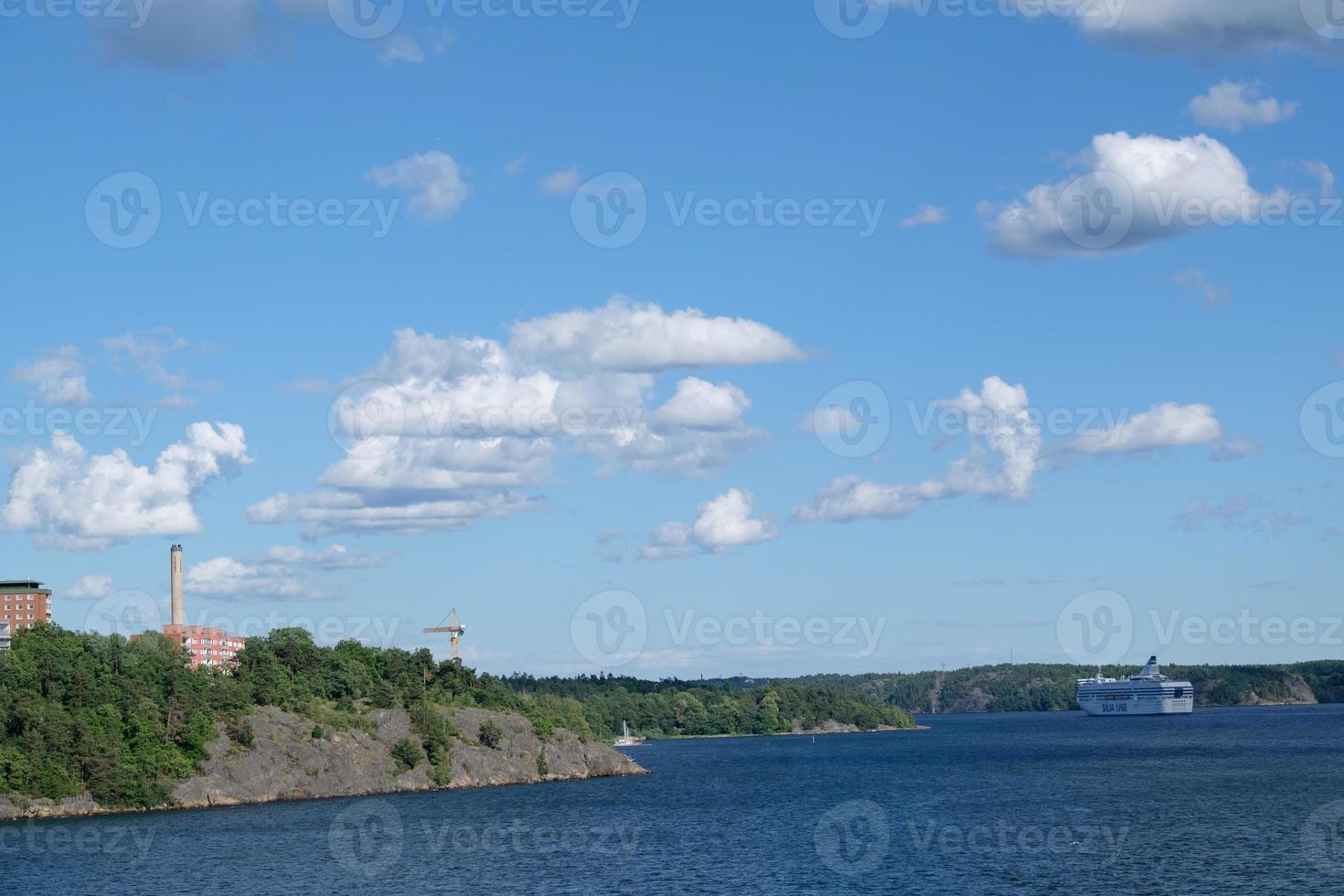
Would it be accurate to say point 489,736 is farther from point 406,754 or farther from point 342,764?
point 342,764

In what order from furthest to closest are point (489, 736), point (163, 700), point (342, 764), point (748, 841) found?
point (489, 736), point (342, 764), point (163, 700), point (748, 841)

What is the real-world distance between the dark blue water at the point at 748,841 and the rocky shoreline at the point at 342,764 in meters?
4.68

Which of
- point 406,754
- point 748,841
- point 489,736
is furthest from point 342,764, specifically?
point 748,841

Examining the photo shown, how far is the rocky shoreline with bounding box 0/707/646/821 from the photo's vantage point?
136 m

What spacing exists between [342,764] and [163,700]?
20.1m

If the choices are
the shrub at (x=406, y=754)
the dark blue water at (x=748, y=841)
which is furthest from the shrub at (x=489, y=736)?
the shrub at (x=406, y=754)

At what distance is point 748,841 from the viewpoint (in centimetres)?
10550

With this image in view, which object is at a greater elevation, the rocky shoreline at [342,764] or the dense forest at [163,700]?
the dense forest at [163,700]

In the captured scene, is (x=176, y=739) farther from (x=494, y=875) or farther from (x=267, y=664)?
(x=494, y=875)

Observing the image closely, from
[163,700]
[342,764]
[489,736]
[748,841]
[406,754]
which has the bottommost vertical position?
[748,841]

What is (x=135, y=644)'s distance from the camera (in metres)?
164

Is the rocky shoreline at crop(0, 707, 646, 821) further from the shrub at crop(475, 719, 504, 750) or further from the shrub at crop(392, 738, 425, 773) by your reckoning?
the shrub at crop(392, 738, 425, 773)

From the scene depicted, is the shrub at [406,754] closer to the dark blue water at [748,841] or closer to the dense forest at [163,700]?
the dense forest at [163,700]

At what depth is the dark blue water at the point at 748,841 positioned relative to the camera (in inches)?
3305
